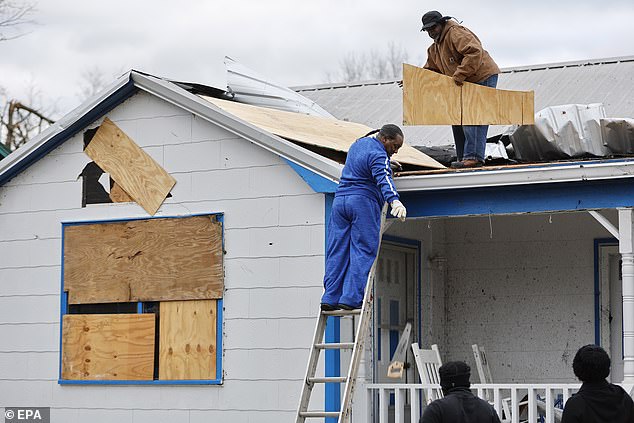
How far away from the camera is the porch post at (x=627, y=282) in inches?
380

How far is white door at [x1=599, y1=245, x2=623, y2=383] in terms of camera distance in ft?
40.3

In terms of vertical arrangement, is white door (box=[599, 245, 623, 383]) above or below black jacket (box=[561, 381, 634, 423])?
above

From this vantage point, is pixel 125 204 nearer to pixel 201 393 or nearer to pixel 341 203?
pixel 201 393

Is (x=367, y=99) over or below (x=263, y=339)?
over

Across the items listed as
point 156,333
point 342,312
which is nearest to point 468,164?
point 342,312

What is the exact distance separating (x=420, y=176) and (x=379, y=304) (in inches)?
86.7

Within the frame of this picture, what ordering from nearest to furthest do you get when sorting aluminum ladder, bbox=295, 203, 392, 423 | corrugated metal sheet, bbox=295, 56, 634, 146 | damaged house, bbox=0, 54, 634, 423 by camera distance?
aluminum ladder, bbox=295, 203, 392, 423, damaged house, bbox=0, 54, 634, 423, corrugated metal sheet, bbox=295, 56, 634, 146

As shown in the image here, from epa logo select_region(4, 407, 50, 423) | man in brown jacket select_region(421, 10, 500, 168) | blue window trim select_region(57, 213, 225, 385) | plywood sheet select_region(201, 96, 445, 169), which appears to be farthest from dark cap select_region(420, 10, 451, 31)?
epa logo select_region(4, 407, 50, 423)

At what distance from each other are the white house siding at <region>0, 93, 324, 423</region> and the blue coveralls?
2.71 feet

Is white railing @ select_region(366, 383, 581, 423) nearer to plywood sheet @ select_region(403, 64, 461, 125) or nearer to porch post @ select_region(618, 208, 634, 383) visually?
porch post @ select_region(618, 208, 634, 383)

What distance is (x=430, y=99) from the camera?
11141mm

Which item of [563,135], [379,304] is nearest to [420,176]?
[563,135]

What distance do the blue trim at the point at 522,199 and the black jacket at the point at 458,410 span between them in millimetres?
3476

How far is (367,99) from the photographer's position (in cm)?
1542
